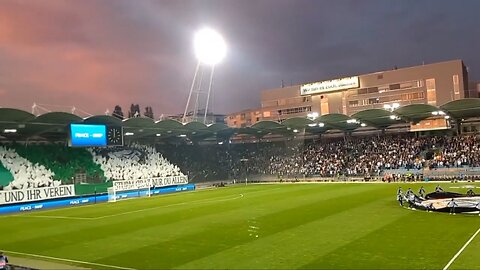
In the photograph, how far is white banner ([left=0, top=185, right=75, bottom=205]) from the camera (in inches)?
1390

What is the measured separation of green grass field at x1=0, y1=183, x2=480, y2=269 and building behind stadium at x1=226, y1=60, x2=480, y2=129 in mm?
46263

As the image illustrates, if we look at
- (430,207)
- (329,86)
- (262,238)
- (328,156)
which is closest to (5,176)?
(262,238)

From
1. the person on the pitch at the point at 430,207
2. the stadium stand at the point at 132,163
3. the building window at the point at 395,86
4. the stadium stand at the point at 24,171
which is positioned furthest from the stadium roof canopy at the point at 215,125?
the building window at the point at 395,86

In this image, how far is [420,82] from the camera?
3349 inches

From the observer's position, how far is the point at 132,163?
176 feet

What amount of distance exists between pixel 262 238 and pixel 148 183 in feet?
104

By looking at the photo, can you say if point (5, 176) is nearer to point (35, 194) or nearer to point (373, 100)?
point (35, 194)

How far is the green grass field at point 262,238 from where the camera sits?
13266 millimetres

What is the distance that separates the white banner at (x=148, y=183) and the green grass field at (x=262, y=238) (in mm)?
15798

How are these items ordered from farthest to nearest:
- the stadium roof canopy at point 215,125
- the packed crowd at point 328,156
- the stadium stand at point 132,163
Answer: the packed crowd at point 328,156
the stadium stand at point 132,163
the stadium roof canopy at point 215,125

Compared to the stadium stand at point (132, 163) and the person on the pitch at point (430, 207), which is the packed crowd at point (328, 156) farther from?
the person on the pitch at point (430, 207)

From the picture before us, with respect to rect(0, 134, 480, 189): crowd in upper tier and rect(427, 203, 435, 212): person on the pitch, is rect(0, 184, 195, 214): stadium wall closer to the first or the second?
rect(0, 134, 480, 189): crowd in upper tier

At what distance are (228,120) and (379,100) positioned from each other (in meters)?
53.5

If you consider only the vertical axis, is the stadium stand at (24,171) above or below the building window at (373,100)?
below
